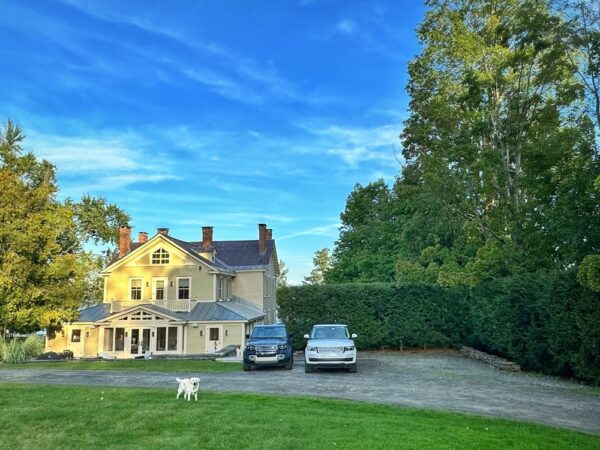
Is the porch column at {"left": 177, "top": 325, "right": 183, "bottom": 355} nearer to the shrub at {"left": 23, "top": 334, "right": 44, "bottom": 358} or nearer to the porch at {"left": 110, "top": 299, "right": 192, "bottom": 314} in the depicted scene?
the porch at {"left": 110, "top": 299, "right": 192, "bottom": 314}

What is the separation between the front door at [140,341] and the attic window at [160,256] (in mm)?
5112

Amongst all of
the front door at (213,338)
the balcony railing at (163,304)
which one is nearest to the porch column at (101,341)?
the balcony railing at (163,304)

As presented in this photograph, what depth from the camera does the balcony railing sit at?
35.6m

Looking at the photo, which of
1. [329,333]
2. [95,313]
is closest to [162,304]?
[95,313]

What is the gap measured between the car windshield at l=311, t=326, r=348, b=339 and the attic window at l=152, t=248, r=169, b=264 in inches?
808

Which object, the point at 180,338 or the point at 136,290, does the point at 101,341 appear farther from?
the point at 180,338

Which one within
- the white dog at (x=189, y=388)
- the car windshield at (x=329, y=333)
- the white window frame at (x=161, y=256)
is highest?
the white window frame at (x=161, y=256)

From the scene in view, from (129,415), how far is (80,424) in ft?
2.87

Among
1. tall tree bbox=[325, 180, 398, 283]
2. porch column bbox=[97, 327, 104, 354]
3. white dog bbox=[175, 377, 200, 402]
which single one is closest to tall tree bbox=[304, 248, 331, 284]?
tall tree bbox=[325, 180, 398, 283]

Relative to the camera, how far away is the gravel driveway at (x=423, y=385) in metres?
9.91

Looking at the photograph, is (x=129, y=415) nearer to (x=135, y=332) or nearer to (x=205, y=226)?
(x=135, y=332)

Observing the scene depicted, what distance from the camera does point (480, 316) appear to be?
72.0ft

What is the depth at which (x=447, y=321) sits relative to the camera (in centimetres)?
2561

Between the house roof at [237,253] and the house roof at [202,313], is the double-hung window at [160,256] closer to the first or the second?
the house roof at [237,253]
